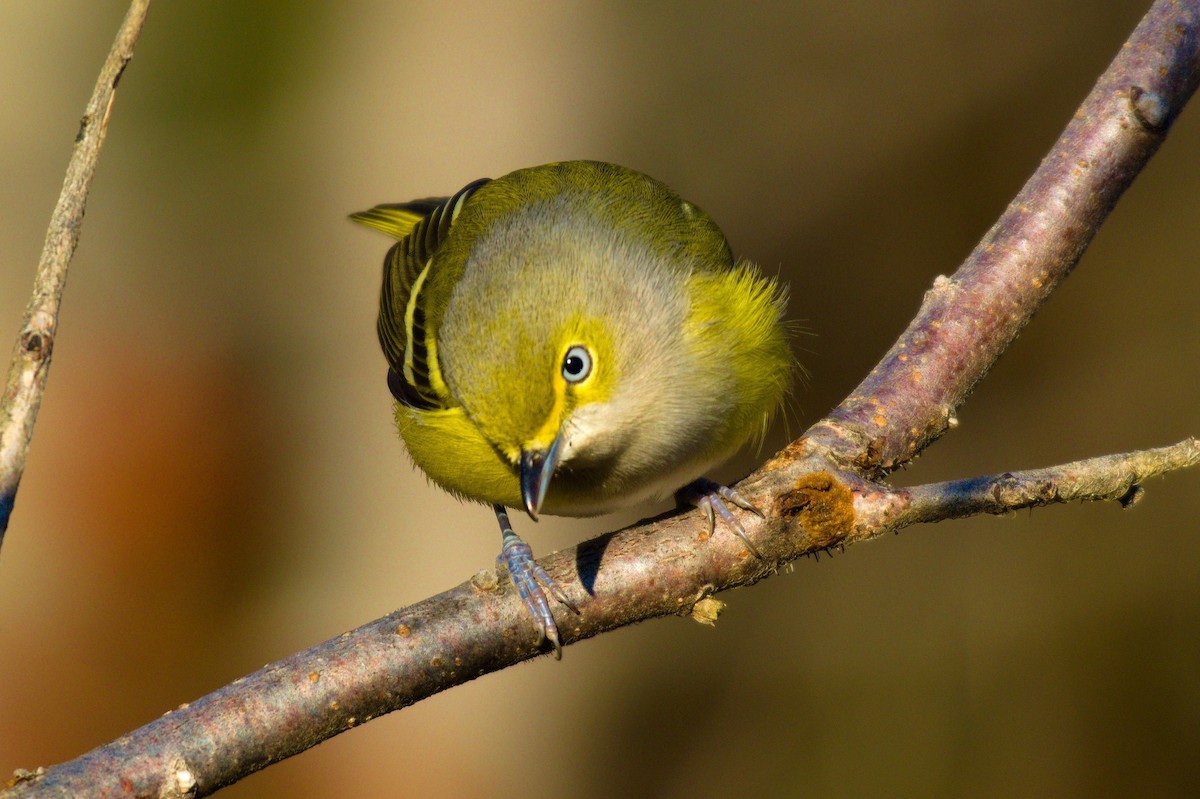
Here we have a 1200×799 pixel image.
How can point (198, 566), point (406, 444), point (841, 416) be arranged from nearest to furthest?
point (841, 416) < point (406, 444) < point (198, 566)

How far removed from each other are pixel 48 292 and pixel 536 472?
127 centimetres

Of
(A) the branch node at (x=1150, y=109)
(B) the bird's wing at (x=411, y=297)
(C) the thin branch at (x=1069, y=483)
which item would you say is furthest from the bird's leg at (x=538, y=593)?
(A) the branch node at (x=1150, y=109)

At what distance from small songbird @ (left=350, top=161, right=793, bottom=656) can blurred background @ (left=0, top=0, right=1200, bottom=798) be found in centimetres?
300

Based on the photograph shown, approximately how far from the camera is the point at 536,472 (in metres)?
2.98

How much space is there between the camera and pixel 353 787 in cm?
698

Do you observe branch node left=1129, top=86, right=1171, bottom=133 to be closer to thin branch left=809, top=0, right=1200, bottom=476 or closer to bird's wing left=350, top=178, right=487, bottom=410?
thin branch left=809, top=0, right=1200, bottom=476

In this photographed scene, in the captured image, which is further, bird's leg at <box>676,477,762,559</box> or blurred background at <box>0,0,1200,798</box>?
blurred background at <box>0,0,1200,798</box>

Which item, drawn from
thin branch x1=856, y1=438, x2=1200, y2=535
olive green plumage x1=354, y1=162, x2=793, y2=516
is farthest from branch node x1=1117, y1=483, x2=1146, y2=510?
olive green plumage x1=354, y1=162, x2=793, y2=516

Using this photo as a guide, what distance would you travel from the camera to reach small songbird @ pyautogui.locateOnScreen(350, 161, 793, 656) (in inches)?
118

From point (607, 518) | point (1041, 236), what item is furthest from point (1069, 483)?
point (607, 518)

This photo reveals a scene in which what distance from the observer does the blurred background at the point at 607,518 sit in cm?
646

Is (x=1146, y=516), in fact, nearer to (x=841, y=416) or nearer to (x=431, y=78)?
(x=841, y=416)

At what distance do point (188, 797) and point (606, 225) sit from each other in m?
1.99

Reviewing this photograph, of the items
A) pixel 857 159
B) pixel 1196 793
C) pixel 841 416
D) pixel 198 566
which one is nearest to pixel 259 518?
pixel 198 566
